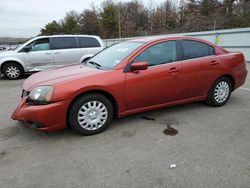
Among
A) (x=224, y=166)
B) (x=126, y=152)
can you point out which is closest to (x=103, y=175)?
(x=126, y=152)

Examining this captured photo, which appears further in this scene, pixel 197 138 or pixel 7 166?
pixel 197 138

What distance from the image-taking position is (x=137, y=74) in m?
4.09

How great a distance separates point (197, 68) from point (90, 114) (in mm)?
2199

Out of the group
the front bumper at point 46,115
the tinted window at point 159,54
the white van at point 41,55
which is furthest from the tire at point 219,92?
the white van at point 41,55

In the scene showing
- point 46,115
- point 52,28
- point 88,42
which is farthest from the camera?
point 52,28

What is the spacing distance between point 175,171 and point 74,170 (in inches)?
46.9

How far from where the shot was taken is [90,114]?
12.7ft

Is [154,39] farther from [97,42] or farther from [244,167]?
[97,42]

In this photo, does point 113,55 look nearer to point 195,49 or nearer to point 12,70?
point 195,49

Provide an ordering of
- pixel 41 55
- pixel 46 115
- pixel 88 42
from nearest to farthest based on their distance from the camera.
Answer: pixel 46 115 < pixel 41 55 < pixel 88 42

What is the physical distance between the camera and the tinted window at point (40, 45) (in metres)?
9.71

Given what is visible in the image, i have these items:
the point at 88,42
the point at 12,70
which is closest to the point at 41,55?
the point at 12,70

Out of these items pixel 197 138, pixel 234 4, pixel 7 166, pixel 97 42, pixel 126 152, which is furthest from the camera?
pixel 234 4

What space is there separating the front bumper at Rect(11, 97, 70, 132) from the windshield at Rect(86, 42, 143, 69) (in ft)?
3.54
